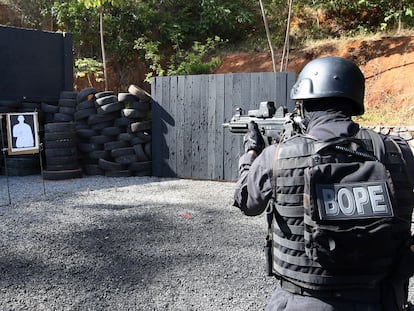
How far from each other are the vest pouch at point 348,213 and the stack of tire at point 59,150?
7.34 meters

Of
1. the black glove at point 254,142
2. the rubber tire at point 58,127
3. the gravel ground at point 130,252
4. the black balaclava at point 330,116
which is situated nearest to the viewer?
the black balaclava at point 330,116

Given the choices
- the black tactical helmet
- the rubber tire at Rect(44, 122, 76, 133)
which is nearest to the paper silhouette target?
the rubber tire at Rect(44, 122, 76, 133)

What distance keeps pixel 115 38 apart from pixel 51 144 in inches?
296

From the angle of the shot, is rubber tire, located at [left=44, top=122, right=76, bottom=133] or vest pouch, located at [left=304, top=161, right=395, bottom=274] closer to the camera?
vest pouch, located at [left=304, top=161, right=395, bottom=274]

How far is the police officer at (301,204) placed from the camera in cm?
175

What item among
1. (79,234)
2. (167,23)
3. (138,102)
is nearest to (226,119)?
(138,102)

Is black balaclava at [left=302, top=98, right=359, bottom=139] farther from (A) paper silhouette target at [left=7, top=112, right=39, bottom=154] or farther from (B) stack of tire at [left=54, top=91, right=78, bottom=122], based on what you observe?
(B) stack of tire at [left=54, top=91, right=78, bottom=122]

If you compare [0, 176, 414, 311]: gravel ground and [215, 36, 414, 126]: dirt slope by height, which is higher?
[215, 36, 414, 126]: dirt slope

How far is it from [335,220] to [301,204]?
155 mm

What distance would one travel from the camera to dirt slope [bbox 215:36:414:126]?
9867mm

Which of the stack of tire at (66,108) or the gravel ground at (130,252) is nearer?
the gravel ground at (130,252)

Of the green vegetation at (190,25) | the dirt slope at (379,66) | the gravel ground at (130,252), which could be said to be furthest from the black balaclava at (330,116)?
the green vegetation at (190,25)

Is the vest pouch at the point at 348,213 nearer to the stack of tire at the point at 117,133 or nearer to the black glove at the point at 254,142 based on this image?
the black glove at the point at 254,142

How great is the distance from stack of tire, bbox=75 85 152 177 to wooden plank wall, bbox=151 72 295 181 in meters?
0.25
